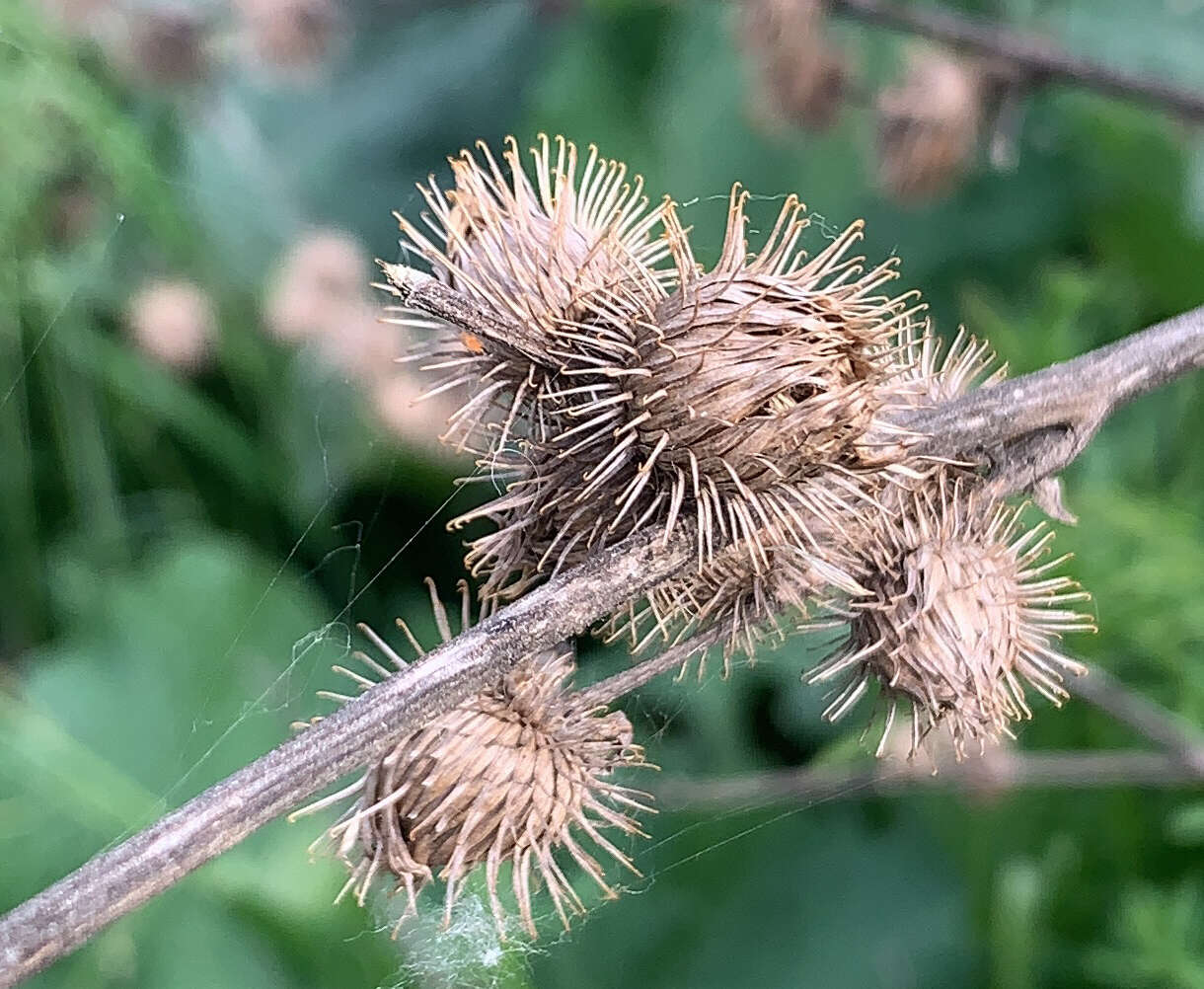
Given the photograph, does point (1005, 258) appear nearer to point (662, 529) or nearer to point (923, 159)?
point (923, 159)

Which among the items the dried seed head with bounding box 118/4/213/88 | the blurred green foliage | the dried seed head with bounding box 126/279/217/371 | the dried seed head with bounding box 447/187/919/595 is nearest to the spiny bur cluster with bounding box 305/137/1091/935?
the dried seed head with bounding box 447/187/919/595

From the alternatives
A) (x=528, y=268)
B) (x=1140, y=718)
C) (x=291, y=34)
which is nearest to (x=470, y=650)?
(x=528, y=268)

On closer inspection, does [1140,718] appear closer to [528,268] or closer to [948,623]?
[948,623]

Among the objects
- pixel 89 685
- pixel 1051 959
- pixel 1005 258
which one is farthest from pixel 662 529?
pixel 89 685

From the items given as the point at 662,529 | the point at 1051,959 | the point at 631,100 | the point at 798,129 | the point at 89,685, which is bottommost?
the point at 1051,959

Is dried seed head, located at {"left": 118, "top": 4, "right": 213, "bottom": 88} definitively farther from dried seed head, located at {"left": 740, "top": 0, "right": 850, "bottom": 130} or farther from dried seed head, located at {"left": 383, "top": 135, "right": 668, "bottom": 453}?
dried seed head, located at {"left": 383, "top": 135, "right": 668, "bottom": 453}

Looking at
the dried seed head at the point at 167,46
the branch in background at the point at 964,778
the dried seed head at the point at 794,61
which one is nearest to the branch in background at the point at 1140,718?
the branch in background at the point at 964,778
